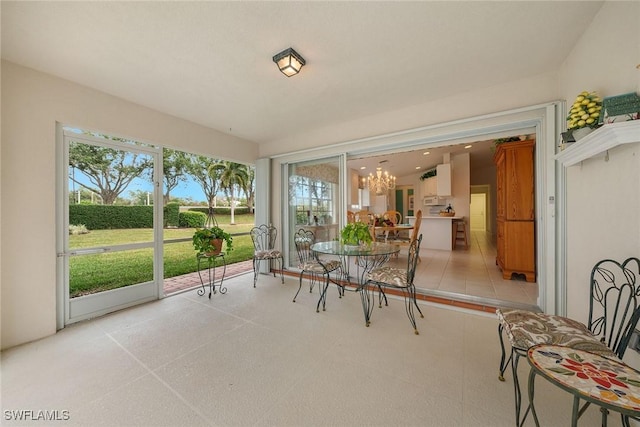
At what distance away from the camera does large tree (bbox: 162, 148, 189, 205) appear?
3.80 metres

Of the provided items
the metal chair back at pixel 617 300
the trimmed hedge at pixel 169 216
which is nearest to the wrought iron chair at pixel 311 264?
the trimmed hedge at pixel 169 216

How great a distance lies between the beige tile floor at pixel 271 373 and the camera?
1.33 m

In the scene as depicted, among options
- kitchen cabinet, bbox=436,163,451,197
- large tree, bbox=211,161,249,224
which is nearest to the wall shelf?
kitchen cabinet, bbox=436,163,451,197

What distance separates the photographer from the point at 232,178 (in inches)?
269

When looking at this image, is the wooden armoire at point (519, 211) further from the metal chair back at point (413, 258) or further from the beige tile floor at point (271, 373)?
the metal chair back at point (413, 258)

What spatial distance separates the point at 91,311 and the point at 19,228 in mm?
1100

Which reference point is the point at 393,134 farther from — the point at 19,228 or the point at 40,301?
the point at 40,301

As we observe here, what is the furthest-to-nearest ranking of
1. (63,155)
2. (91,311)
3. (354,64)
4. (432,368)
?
(91,311) → (63,155) → (354,64) → (432,368)

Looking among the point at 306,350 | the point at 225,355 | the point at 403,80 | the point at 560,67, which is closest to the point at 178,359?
the point at 225,355

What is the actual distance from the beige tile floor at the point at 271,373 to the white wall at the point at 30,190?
0.31 m

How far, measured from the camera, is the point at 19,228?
2.12m

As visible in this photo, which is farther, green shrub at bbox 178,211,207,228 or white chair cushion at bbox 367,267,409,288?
green shrub at bbox 178,211,207,228

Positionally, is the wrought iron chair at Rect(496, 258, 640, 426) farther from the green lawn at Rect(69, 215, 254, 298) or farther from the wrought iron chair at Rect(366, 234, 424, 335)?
the green lawn at Rect(69, 215, 254, 298)

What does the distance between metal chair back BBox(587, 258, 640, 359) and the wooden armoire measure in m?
2.09
